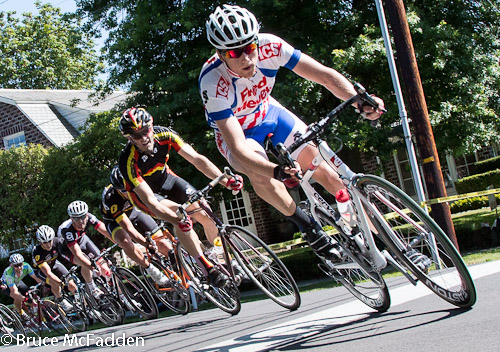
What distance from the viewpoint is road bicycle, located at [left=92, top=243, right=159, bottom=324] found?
33.6 ft

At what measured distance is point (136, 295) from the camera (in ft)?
34.2

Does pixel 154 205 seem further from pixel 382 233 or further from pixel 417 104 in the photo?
pixel 417 104

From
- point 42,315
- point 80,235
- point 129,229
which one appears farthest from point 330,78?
point 42,315

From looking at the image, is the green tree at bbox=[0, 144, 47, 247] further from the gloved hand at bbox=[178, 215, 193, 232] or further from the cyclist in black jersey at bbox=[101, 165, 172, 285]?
the gloved hand at bbox=[178, 215, 193, 232]

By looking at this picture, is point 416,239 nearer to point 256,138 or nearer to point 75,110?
point 256,138

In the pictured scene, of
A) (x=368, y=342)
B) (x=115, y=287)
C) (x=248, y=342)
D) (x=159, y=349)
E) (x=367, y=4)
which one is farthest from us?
(x=367, y=4)

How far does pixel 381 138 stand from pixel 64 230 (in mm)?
7482

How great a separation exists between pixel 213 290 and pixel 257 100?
3358mm

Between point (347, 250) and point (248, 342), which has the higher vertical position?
point (347, 250)

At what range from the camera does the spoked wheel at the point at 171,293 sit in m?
9.38

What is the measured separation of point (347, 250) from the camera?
4.97 metres

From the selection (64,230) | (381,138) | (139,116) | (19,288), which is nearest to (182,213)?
(139,116)

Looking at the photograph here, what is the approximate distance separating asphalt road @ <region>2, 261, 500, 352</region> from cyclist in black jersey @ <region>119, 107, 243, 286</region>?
947 mm

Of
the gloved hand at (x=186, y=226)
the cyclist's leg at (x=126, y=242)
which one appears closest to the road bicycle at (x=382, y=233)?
the gloved hand at (x=186, y=226)
